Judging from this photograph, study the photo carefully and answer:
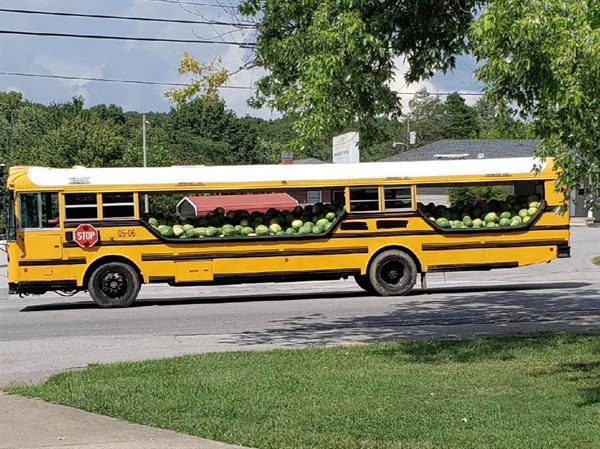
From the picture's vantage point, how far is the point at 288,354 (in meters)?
11.8

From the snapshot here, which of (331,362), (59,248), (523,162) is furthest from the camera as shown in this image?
(523,162)

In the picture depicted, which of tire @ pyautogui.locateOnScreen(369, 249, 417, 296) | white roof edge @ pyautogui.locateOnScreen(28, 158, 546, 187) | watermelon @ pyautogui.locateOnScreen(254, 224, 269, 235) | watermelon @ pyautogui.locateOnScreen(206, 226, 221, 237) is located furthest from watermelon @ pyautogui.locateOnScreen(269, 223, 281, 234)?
tire @ pyautogui.locateOnScreen(369, 249, 417, 296)

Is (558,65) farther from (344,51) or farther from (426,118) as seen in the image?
(426,118)

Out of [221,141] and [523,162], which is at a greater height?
[221,141]

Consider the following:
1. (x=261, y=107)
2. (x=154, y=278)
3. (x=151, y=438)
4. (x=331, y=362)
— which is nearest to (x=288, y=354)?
(x=331, y=362)

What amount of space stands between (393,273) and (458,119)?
9283 centimetres

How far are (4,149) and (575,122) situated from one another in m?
101

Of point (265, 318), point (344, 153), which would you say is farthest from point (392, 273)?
point (344, 153)

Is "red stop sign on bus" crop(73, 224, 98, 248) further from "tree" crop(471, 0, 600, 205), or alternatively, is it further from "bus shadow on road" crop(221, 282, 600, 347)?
"tree" crop(471, 0, 600, 205)

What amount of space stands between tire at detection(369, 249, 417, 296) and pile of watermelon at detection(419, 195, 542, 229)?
1028mm

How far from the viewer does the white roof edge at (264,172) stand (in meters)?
18.8

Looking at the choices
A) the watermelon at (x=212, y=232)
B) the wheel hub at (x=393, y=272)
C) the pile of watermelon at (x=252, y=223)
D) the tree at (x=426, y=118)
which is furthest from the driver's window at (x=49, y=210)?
the tree at (x=426, y=118)

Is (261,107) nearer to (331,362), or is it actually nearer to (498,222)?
(331,362)

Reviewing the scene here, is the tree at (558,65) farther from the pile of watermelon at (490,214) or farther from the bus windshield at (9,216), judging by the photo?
the bus windshield at (9,216)
